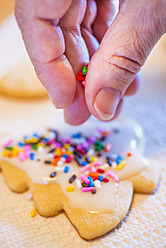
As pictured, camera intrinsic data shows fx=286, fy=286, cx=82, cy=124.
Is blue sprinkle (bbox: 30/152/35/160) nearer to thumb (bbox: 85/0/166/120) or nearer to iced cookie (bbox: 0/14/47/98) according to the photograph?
thumb (bbox: 85/0/166/120)

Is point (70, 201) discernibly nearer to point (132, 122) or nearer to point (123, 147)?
point (123, 147)

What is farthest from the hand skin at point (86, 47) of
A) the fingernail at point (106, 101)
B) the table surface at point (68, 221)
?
the table surface at point (68, 221)

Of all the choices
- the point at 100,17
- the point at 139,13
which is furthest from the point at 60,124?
the point at 139,13

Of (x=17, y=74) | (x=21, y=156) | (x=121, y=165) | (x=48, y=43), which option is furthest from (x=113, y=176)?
(x=17, y=74)

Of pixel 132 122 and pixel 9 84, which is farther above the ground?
pixel 9 84

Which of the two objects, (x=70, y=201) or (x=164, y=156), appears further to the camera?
(x=164, y=156)

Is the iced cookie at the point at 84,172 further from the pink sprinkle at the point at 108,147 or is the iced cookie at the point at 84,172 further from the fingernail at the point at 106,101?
the fingernail at the point at 106,101

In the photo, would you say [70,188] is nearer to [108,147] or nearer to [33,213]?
[33,213]

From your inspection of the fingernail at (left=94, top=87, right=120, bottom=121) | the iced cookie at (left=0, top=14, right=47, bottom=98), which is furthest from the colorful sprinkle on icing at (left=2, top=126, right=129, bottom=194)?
the iced cookie at (left=0, top=14, right=47, bottom=98)
